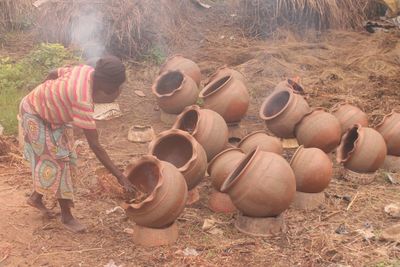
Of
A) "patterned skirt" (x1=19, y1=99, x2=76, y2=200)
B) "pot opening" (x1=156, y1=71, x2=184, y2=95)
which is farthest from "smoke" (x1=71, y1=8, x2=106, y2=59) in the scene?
"patterned skirt" (x1=19, y1=99, x2=76, y2=200)

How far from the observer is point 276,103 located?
6.98 metres

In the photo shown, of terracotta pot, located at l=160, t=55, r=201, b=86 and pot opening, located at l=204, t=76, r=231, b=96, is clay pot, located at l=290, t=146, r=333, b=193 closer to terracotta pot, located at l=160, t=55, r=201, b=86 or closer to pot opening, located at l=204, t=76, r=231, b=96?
pot opening, located at l=204, t=76, r=231, b=96

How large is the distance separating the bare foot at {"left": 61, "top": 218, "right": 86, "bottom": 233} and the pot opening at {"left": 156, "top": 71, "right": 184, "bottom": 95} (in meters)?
3.51

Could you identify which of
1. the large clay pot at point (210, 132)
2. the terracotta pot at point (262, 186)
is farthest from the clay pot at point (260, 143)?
the terracotta pot at point (262, 186)

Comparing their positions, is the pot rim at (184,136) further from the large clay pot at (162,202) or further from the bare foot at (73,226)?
the bare foot at (73,226)

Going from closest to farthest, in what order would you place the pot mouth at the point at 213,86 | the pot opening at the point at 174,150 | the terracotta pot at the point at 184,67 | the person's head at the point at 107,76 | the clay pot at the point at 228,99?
the person's head at the point at 107,76 < the pot opening at the point at 174,150 < the clay pot at the point at 228,99 < the pot mouth at the point at 213,86 < the terracotta pot at the point at 184,67

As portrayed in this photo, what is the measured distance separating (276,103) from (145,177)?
8.95 feet

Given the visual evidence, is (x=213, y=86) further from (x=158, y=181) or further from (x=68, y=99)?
(x=68, y=99)

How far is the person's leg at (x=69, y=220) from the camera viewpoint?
4602mm

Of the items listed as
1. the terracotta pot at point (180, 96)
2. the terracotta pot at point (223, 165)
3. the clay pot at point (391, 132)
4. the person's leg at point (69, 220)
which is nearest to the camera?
the person's leg at point (69, 220)

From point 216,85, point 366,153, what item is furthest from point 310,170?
point 216,85

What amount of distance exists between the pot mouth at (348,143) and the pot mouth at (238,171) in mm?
1596

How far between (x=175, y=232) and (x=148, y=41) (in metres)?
5.94

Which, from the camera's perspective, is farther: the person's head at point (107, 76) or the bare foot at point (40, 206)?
the bare foot at point (40, 206)
